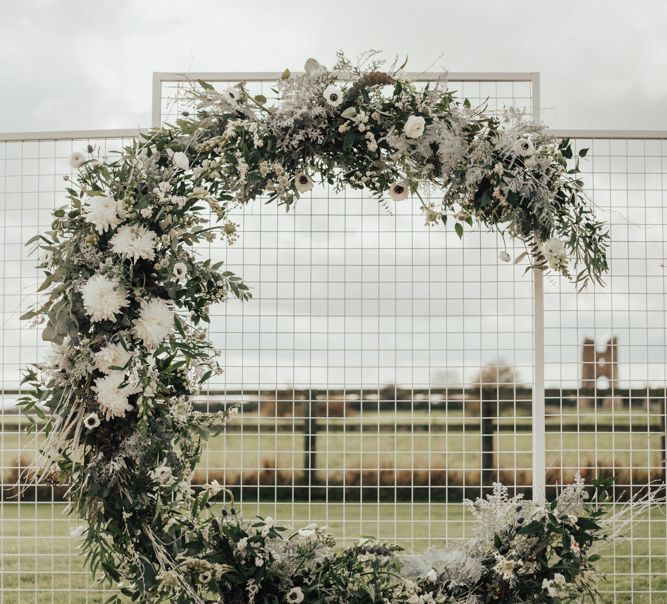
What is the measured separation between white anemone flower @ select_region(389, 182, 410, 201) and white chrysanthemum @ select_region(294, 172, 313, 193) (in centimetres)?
41

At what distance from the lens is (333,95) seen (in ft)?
10.8

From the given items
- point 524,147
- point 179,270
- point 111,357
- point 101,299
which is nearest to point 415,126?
point 524,147

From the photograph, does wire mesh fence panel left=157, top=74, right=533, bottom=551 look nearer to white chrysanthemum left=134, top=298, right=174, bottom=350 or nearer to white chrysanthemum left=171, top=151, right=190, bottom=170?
white chrysanthemum left=171, top=151, right=190, bottom=170

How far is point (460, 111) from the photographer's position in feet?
11.2

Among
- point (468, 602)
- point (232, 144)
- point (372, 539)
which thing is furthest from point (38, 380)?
point (468, 602)

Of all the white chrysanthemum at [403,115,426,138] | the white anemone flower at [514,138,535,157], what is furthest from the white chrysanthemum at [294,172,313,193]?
the white anemone flower at [514,138,535,157]

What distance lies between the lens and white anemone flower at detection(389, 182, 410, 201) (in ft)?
11.6

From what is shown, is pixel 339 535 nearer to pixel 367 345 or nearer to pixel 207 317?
pixel 367 345

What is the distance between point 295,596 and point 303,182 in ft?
6.24

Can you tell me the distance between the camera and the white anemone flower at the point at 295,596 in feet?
10.2

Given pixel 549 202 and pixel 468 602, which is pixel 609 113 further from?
pixel 468 602


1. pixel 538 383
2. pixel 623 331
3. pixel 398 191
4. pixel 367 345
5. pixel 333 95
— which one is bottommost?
pixel 538 383

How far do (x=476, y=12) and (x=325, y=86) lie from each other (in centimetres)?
385

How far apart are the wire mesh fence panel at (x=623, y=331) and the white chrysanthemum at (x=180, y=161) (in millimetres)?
2083
